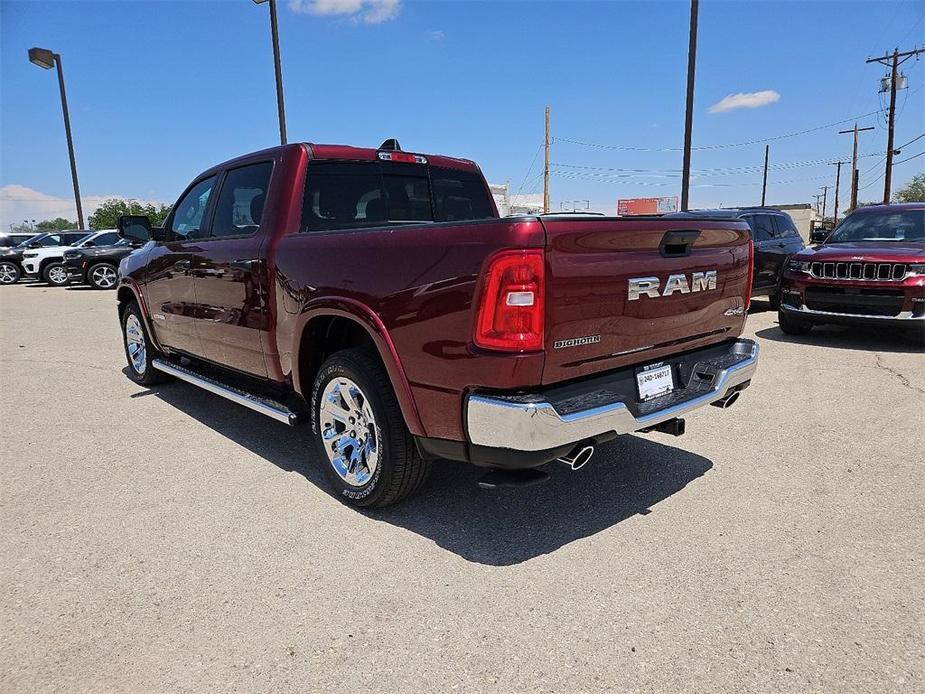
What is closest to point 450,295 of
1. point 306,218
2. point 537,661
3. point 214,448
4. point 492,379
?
point 492,379

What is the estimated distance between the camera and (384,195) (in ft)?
14.1

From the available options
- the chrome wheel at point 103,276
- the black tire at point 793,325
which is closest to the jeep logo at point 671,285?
the black tire at point 793,325

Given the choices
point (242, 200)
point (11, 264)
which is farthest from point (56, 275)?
point (242, 200)

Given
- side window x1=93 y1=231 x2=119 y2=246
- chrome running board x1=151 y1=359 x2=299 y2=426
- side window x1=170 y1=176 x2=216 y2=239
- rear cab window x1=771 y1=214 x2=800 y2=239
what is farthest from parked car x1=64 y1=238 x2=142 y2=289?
rear cab window x1=771 y1=214 x2=800 y2=239

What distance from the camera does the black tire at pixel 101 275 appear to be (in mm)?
18297

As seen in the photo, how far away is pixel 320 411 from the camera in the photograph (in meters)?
3.57

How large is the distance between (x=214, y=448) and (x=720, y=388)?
338 centimetres

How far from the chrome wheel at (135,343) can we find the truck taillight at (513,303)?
4.78 meters

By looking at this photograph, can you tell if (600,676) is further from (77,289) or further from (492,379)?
(77,289)

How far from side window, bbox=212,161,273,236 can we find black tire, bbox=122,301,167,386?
77.2 inches

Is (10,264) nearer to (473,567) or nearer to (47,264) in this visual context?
(47,264)

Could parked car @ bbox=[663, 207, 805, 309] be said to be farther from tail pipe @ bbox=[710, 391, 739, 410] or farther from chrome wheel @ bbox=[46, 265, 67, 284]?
chrome wheel @ bbox=[46, 265, 67, 284]

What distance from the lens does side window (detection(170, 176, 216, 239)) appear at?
4863mm

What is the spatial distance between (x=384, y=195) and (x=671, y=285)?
6.94ft
